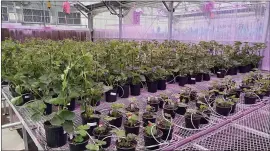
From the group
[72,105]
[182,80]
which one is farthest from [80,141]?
[182,80]

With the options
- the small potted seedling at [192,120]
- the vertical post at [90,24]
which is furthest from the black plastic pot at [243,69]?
the vertical post at [90,24]

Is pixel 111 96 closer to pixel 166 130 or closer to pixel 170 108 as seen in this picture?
pixel 170 108

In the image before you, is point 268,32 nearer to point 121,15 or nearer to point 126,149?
point 126,149

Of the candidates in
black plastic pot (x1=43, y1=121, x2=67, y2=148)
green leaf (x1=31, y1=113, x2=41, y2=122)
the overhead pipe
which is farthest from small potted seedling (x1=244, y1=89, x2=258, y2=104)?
green leaf (x1=31, y1=113, x2=41, y2=122)

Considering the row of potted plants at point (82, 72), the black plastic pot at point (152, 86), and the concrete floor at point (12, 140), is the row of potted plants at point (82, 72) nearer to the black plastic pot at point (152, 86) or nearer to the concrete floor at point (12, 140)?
the black plastic pot at point (152, 86)

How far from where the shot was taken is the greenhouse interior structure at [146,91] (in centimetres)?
154

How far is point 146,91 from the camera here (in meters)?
3.10

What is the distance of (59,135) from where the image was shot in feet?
5.00

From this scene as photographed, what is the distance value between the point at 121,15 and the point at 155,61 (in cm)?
768

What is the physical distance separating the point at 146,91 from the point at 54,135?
1.78 m

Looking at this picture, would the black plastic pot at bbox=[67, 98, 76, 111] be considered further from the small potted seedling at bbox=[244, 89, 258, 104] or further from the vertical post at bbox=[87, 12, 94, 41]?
the vertical post at bbox=[87, 12, 94, 41]

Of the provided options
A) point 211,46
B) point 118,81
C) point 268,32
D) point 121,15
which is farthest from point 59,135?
point 121,15

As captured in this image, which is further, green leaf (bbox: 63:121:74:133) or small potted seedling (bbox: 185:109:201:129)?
small potted seedling (bbox: 185:109:201:129)

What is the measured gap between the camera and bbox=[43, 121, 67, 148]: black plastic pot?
1.50 meters
